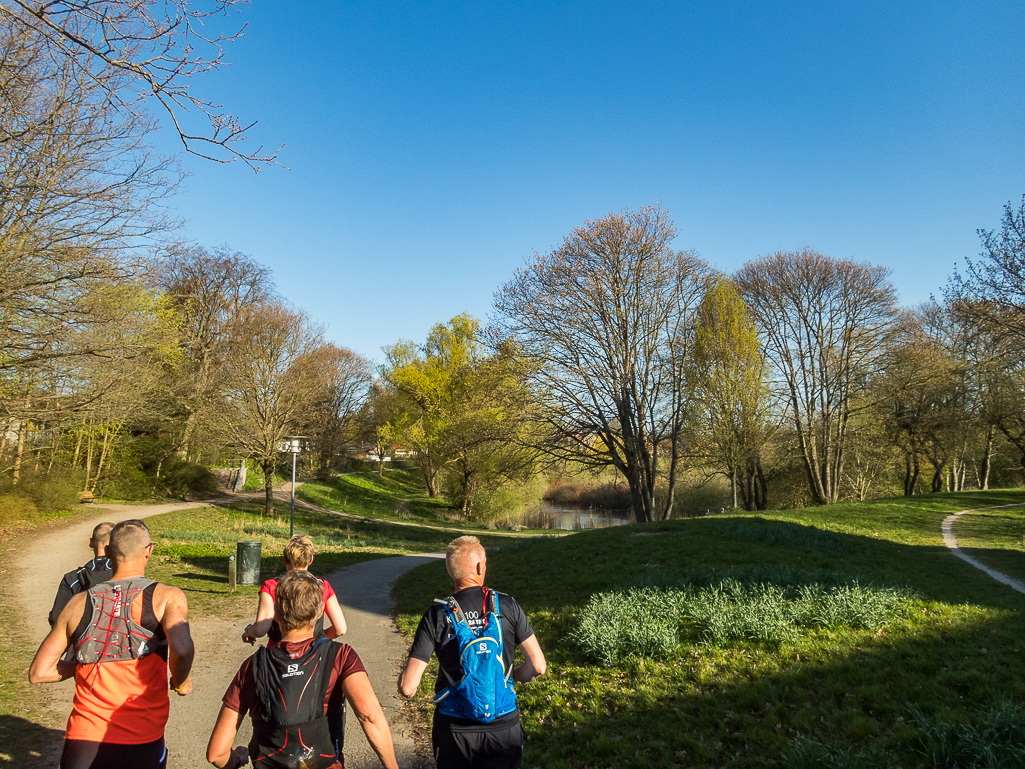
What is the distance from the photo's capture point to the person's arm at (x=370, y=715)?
2494 millimetres

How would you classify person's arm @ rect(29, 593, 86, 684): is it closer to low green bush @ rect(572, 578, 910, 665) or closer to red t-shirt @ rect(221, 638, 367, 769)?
red t-shirt @ rect(221, 638, 367, 769)

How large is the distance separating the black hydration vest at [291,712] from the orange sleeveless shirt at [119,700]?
790mm

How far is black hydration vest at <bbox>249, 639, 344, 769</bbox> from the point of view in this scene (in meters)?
2.50

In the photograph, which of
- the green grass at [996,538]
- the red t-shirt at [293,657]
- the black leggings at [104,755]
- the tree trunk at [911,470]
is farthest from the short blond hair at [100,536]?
the tree trunk at [911,470]

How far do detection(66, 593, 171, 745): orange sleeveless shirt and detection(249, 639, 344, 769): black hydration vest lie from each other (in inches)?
31.1

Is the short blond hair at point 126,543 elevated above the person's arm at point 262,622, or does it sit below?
above

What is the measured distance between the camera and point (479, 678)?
9.59 ft

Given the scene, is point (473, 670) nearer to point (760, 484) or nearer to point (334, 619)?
point (334, 619)

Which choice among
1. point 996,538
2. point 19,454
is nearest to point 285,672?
point 996,538

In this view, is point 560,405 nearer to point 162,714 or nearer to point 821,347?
point 821,347

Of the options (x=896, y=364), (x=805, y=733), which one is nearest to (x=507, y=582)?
(x=805, y=733)

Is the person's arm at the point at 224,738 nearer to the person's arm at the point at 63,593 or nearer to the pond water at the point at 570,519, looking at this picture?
the person's arm at the point at 63,593

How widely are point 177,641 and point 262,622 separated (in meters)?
1.05

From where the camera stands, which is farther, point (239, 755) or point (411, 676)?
point (411, 676)
